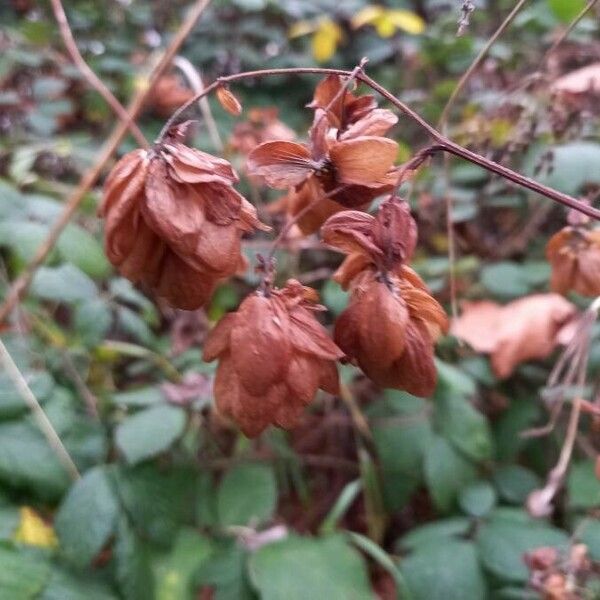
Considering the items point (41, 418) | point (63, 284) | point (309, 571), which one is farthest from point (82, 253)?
point (309, 571)

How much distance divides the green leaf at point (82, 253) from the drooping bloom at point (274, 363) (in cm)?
51

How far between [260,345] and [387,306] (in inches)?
2.9

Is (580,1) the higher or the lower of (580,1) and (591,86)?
the higher

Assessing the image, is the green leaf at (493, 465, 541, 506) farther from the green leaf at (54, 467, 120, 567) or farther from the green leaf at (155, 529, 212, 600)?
the green leaf at (54, 467, 120, 567)

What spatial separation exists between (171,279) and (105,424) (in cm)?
58

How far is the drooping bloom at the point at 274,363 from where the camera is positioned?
44cm

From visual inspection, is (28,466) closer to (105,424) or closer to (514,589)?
(105,424)

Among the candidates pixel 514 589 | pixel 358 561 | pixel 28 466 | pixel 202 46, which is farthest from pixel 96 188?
pixel 514 589

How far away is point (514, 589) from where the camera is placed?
2.82 feet

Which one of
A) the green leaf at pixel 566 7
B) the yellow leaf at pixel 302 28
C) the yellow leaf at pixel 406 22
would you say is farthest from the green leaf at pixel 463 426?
the yellow leaf at pixel 302 28

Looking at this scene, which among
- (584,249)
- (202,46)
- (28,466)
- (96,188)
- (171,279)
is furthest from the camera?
(202,46)

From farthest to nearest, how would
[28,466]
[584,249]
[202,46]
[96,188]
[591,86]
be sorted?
1. [202,46]
2. [96,188]
3. [591,86]
4. [28,466]
5. [584,249]

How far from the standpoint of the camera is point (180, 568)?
93 cm

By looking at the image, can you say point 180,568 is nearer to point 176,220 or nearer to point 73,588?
point 73,588
